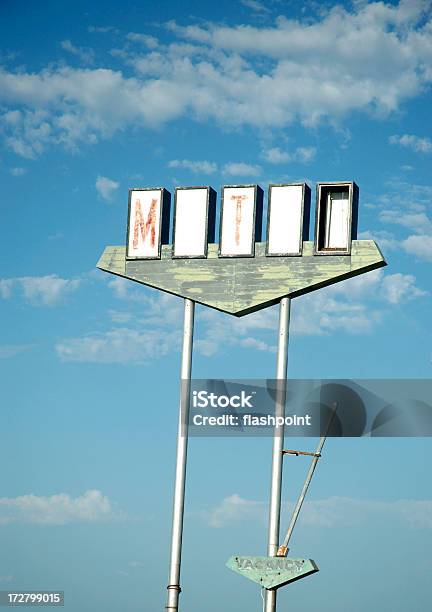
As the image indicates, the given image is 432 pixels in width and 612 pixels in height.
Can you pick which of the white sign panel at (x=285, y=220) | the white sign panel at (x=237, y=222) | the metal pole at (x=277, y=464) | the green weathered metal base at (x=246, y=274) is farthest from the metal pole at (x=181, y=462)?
the white sign panel at (x=285, y=220)

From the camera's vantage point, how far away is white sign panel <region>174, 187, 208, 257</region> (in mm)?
24984

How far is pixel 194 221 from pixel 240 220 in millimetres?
941

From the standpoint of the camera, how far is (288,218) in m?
24.6

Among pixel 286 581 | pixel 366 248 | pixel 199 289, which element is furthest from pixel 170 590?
pixel 366 248

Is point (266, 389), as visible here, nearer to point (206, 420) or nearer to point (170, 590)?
point (206, 420)

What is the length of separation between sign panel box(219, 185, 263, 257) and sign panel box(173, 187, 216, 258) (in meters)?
0.29

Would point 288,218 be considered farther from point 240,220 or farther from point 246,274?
point 246,274

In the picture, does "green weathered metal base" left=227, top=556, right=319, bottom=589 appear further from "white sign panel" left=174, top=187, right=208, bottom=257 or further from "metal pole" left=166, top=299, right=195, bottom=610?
"white sign panel" left=174, top=187, right=208, bottom=257

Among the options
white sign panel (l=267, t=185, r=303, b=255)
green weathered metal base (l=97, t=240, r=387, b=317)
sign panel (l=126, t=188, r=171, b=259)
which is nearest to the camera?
green weathered metal base (l=97, t=240, r=387, b=317)

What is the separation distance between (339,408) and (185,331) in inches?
128

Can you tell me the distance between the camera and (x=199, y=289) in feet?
81.1

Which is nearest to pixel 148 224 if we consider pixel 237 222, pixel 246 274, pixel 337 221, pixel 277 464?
pixel 237 222

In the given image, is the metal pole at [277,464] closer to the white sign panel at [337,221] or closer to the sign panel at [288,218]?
the sign panel at [288,218]

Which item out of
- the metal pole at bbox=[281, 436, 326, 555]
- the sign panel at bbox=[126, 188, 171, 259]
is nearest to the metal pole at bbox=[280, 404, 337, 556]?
the metal pole at bbox=[281, 436, 326, 555]
